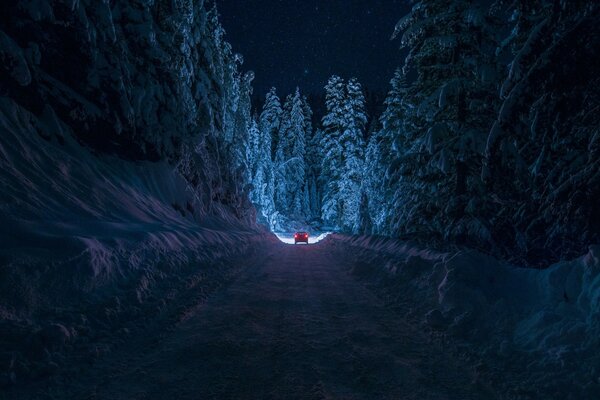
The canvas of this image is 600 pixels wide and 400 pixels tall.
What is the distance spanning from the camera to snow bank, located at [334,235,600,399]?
3.67 metres

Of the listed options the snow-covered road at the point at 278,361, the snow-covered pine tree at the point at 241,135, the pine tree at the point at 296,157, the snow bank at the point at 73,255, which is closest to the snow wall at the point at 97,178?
the snow bank at the point at 73,255

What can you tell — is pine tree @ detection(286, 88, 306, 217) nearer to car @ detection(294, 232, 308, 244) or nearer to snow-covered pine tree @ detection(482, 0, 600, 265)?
car @ detection(294, 232, 308, 244)

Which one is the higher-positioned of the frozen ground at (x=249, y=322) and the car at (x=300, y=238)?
the car at (x=300, y=238)

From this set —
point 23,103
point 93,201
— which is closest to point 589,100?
point 93,201

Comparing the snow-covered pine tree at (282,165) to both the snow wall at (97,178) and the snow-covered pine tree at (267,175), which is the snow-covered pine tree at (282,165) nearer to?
the snow-covered pine tree at (267,175)

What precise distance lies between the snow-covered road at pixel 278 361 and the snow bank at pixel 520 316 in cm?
48

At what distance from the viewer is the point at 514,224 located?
36.0 ft

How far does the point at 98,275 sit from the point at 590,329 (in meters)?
6.86

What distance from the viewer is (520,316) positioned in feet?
16.4

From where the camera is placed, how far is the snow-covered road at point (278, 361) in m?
3.44

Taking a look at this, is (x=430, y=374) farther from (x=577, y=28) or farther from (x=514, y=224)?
(x=514, y=224)

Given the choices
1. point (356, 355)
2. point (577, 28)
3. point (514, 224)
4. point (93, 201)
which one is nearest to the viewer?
point (356, 355)

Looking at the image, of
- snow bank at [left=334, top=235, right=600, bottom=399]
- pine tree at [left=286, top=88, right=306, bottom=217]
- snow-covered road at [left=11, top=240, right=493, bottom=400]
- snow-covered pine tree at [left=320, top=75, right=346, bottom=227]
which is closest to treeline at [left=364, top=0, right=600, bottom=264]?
snow bank at [left=334, top=235, right=600, bottom=399]

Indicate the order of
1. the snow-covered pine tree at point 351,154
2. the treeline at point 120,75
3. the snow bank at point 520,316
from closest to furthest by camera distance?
the snow bank at point 520,316 < the treeline at point 120,75 < the snow-covered pine tree at point 351,154
